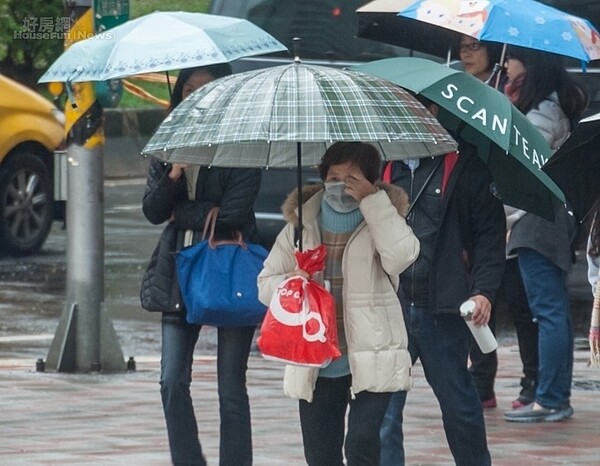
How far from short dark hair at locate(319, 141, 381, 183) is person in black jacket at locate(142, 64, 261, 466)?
0.81 m

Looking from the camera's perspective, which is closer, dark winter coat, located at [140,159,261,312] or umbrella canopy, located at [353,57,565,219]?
umbrella canopy, located at [353,57,565,219]

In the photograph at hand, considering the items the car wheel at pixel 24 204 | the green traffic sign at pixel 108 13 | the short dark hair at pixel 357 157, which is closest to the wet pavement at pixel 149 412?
the short dark hair at pixel 357 157

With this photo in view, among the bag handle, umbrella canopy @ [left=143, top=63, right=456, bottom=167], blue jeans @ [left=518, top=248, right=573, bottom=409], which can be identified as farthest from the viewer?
blue jeans @ [left=518, top=248, right=573, bottom=409]

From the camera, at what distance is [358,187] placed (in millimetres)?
5191

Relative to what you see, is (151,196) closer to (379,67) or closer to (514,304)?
(379,67)

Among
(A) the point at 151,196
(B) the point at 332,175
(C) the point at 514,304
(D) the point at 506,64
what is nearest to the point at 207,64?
(A) the point at 151,196

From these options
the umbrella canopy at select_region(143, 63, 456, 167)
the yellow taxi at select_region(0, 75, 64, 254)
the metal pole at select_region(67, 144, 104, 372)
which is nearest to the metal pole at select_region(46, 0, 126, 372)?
the metal pole at select_region(67, 144, 104, 372)

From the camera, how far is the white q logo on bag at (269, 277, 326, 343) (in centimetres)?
504

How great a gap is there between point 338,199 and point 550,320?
8.84 feet

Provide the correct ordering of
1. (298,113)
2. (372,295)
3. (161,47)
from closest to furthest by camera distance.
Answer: (298,113) → (372,295) → (161,47)

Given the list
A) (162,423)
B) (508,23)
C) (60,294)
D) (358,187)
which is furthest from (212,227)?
(60,294)

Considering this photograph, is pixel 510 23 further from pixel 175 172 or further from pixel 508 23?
pixel 175 172

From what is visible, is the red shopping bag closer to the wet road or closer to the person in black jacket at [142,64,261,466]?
the person in black jacket at [142,64,261,466]

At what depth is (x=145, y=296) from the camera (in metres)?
6.09
